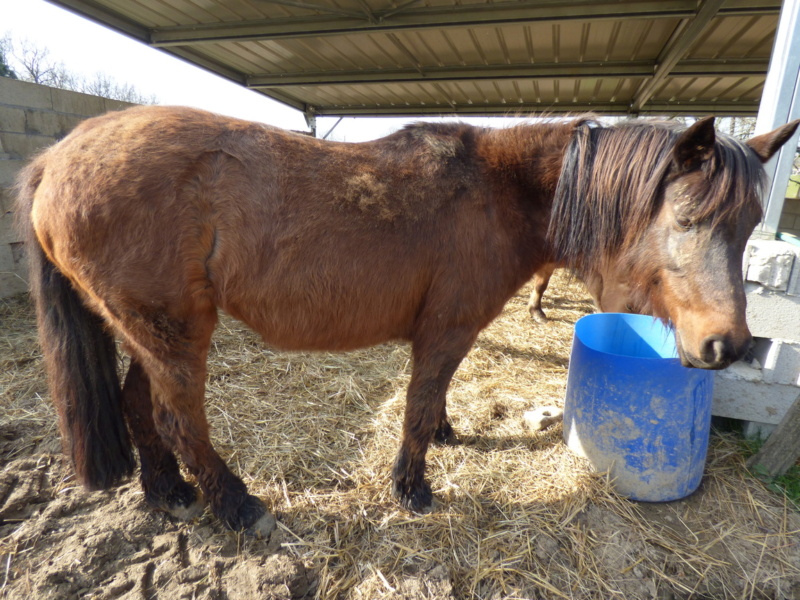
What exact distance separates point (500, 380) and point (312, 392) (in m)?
1.68

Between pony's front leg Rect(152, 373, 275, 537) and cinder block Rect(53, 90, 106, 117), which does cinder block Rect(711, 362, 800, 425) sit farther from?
cinder block Rect(53, 90, 106, 117)

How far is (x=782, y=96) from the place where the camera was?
2.29 metres

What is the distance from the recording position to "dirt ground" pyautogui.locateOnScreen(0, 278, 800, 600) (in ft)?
5.74

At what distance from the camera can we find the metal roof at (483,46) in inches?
155

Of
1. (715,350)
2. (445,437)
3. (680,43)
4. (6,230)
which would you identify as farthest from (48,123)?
(680,43)

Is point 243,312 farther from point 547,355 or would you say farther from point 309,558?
point 547,355

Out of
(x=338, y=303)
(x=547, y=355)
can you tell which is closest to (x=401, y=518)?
(x=338, y=303)

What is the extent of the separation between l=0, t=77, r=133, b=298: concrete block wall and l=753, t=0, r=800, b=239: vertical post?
6.13 meters

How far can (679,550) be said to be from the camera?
1.93 meters

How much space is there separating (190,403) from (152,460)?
575 millimetres

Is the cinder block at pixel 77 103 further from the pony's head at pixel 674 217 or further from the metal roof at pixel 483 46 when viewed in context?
the pony's head at pixel 674 217

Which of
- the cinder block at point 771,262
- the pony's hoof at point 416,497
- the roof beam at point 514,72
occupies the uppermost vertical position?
the roof beam at point 514,72

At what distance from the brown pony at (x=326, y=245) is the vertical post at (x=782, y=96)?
0.92m

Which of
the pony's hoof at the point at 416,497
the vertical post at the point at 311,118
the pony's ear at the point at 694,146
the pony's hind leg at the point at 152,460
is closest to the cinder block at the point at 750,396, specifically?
the pony's ear at the point at 694,146
